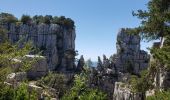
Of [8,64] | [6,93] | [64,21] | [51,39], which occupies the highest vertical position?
[64,21]

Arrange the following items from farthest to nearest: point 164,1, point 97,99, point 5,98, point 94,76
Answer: point 94,76 → point 164,1 → point 97,99 → point 5,98

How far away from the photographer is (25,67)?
21219 millimetres

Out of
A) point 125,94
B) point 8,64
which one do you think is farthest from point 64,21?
point 8,64

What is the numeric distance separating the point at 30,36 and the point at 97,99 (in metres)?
89.2

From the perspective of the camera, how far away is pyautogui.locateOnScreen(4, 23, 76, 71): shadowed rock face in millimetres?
113812

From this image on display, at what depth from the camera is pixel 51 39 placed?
11681cm

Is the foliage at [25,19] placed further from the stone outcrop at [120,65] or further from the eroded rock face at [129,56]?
the eroded rock face at [129,56]

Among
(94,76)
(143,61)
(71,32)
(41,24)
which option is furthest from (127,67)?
(41,24)

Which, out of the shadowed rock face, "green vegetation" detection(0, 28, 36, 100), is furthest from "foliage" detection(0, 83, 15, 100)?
the shadowed rock face

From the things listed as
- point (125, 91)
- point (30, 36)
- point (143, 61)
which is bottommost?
point (125, 91)

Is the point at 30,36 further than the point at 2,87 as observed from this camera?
Yes

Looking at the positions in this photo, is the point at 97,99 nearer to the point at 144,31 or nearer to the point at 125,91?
the point at 144,31

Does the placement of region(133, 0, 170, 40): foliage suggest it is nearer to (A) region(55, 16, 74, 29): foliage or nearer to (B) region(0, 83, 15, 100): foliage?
(B) region(0, 83, 15, 100): foliage

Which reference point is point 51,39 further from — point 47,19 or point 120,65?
point 120,65
